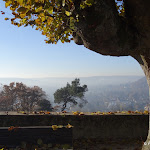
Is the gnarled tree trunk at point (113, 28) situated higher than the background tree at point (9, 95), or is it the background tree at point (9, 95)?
the gnarled tree trunk at point (113, 28)

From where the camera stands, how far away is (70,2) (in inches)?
158

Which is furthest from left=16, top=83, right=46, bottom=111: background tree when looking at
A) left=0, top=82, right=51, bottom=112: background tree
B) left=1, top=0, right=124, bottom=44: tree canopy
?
left=1, top=0, right=124, bottom=44: tree canopy

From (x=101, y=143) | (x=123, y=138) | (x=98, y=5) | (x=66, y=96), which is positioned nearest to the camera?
(x=98, y=5)

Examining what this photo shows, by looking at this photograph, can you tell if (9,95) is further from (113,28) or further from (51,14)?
(113,28)

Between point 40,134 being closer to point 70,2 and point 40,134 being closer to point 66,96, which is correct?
point 70,2

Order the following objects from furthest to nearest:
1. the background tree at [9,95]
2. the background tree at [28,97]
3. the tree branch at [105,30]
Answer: the background tree at [28,97], the background tree at [9,95], the tree branch at [105,30]

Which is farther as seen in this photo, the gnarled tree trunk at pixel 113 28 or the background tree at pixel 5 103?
the background tree at pixel 5 103

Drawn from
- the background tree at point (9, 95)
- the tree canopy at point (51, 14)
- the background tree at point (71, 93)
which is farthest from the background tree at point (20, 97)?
the tree canopy at point (51, 14)

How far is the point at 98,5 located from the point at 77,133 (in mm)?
4750

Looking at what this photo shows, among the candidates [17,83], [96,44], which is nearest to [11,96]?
[17,83]

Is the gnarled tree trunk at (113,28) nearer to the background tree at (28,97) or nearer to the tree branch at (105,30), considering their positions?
the tree branch at (105,30)

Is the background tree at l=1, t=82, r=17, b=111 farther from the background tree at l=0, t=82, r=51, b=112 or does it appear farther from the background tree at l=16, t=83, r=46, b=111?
the background tree at l=16, t=83, r=46, b=111

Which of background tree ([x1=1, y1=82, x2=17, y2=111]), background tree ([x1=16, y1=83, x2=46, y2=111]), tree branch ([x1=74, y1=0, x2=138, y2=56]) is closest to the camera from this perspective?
tree branch ([x1=74, y1=0, x2=138, y2=56])

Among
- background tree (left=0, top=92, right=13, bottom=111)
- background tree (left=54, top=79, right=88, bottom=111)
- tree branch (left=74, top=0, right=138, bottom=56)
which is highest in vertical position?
tree branch (left=74, top=0, right=138, bottom=56)
